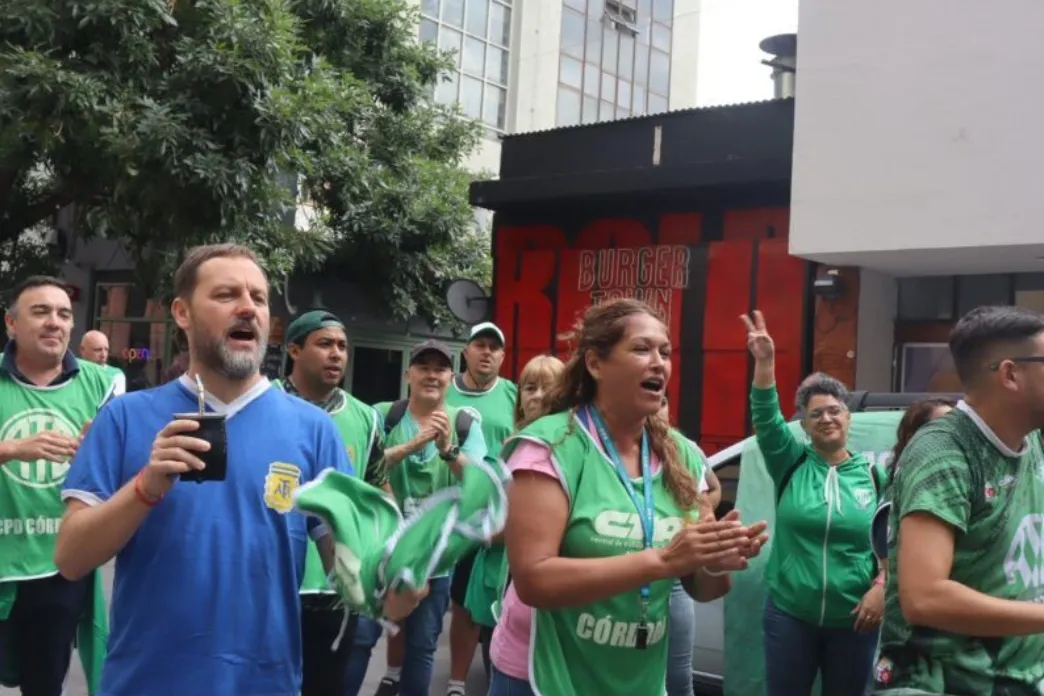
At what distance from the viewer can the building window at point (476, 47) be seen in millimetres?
26547

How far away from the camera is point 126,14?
12.9 meters

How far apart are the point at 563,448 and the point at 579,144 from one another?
42.5ft

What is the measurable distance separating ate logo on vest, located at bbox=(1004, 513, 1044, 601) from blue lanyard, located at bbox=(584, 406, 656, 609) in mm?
894

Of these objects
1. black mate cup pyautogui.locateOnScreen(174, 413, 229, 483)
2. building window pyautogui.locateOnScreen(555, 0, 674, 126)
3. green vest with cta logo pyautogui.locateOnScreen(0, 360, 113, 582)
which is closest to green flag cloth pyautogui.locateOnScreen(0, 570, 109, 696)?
green vest with cta logo pyautogui.locateOnScreen(0, 360, 113, 582)

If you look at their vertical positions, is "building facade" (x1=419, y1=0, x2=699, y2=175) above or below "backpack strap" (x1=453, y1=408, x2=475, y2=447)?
above

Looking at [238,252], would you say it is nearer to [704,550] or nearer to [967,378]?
[704,550]

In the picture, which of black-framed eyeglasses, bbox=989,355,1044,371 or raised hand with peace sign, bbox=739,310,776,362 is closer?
black-framed eyeglasses, bbox=989,355,1044,371

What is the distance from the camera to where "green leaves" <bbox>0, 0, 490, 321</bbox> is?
12.8 meters

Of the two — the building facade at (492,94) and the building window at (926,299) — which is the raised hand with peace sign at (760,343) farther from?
the building facade at (492,94)

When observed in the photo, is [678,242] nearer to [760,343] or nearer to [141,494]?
[760,343]

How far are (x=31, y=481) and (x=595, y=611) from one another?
114 inches

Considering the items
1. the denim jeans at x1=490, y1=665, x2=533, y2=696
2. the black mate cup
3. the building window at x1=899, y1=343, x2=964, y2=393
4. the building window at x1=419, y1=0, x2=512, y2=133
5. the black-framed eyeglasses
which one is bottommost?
the denim jeans at x1=490, y1=665, x2=533, y2=696

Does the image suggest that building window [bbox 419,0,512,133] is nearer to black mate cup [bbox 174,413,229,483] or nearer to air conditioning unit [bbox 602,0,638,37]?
air conditioning unit [bbox 602,0,638,37]

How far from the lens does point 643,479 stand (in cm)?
316
